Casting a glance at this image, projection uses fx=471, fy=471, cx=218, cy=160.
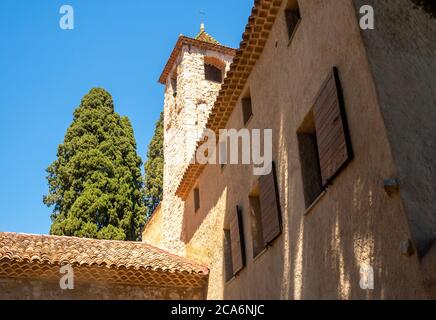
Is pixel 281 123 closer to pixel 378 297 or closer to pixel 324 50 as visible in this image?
pixel 324 50

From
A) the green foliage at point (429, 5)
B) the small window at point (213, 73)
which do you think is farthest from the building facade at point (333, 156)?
the small window at point (213, 73)

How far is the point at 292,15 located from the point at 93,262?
6663mm

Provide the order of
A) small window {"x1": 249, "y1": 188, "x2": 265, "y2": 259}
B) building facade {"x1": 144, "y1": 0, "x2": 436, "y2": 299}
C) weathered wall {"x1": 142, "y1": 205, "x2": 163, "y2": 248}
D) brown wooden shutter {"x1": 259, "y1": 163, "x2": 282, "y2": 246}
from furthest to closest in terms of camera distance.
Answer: weathered wall {"x1": 142, "y1": 205, "x2": 163, "y2": 248} → small window {"x1": 249, "y1": 188, "x2": 265, "y2": 259} → brown wooden shutter {"x1": 259, "y1": 163, "x2": 282, "y2": 246} → building facade {"x1": 144, "y1": 0, "x2": 436, "y2": 299}

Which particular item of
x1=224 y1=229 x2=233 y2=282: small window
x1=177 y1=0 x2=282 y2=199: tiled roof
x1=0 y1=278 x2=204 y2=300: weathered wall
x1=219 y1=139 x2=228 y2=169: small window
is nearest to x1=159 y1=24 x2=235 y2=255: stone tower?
x1=0 y1=278 x2=204 y2=300: weathered wall

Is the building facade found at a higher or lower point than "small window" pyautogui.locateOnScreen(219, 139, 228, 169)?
lower

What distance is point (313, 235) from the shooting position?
6.23m

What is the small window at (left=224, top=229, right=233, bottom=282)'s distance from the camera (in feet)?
34.0

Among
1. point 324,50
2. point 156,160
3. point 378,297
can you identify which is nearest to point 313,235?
point 378,297

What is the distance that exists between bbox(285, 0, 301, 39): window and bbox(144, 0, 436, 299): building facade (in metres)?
0.02

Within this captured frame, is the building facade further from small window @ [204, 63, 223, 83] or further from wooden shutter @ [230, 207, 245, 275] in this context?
small window @ [204, 63, 223, 83]

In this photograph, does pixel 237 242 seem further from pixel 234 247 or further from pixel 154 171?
pixel 154 171

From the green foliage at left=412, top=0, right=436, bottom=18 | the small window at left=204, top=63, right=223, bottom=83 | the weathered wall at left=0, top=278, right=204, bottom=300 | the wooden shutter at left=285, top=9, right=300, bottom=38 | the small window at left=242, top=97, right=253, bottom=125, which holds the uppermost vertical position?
the small window at left=204, top=63, right=223, bottom=83

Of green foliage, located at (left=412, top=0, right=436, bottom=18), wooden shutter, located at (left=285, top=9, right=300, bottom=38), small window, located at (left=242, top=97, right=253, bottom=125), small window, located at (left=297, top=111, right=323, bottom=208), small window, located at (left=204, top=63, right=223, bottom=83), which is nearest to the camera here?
green foliage, located at (left=412, top=0, right=436, bottom=18)
